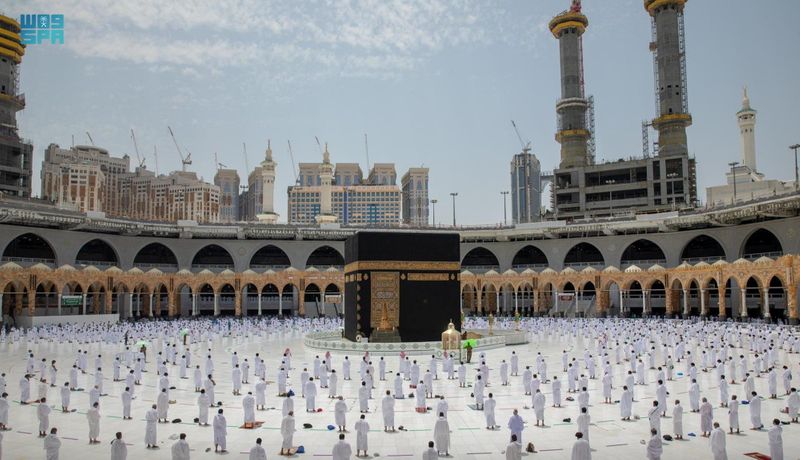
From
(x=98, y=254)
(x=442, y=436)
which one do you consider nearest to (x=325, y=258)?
(x=98, y=254)

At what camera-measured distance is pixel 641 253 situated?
162 ft

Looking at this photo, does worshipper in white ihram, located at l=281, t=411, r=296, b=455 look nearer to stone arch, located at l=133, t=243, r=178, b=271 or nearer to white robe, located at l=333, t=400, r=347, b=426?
white robe, located at l=333, t=400, r=347, b=426

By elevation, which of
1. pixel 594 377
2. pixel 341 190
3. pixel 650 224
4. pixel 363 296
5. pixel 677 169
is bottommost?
pixel 594 377

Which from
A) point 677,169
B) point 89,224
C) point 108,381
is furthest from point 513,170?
point 108,381

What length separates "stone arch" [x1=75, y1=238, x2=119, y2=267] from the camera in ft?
148

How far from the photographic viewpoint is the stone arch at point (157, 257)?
160 ft

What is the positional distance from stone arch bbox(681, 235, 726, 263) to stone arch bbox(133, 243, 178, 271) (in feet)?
137

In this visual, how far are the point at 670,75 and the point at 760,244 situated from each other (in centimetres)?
2506

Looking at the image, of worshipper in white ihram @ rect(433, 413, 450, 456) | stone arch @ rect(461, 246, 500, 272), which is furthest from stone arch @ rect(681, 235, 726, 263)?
worshipper in white ihram @ rect(433, 413, 450, 456)

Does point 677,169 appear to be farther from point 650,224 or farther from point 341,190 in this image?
point 341,190

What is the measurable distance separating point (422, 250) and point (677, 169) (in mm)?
45336

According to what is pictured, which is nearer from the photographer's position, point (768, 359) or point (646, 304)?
point (768, 359)

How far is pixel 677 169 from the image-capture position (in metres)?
59.8

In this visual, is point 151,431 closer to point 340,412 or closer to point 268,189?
point 340,412
